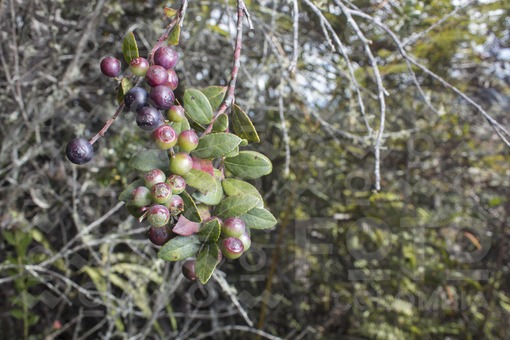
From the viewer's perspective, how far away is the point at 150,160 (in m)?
0.66

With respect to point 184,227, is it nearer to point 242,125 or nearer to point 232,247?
point 232,247

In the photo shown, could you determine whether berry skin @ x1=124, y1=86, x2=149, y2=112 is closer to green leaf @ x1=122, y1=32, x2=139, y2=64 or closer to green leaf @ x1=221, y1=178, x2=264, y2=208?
green leaf @ x1=122, y1=32, x2=139, y2=64

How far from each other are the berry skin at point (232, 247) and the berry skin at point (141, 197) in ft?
0.35

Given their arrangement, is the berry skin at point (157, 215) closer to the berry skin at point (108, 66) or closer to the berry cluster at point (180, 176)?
the berry cluster at point (180, 176)

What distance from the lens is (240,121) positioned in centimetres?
73

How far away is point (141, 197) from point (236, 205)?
121 millimetres

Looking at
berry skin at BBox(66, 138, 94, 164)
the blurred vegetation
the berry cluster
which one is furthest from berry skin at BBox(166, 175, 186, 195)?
the blurred vegetation

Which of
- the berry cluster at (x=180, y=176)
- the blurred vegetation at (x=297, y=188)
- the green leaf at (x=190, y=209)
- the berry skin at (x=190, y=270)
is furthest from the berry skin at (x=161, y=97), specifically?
the blurred vegetation at (x=297, y=188)

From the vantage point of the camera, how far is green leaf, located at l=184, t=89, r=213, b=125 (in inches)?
26.2

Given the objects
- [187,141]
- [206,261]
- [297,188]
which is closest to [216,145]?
[187,141]

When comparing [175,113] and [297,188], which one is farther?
[297,188]

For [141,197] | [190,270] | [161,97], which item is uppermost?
[161,97]

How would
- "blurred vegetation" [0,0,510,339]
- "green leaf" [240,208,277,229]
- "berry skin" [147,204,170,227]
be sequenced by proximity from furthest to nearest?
"blurred vegetation" [0,0,510,339] → "green leaf" [240,208,277,229] → "berry skin" [147,204,170,227]

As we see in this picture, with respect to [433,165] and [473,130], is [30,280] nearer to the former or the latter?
[433,165]
